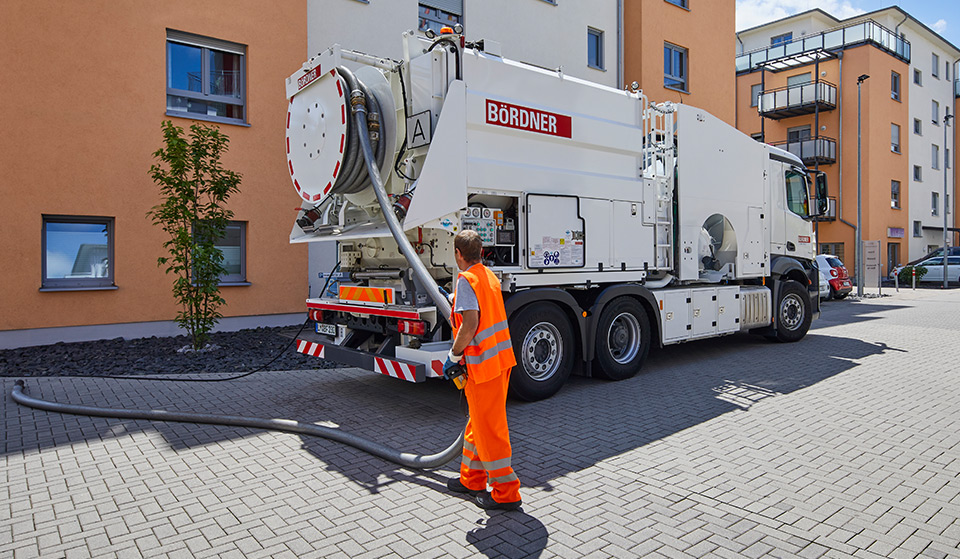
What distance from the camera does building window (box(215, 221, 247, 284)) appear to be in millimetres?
10867

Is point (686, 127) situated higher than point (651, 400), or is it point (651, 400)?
point (686, 127)

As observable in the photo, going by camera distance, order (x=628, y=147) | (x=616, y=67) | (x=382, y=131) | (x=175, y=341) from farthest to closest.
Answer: (x=616, y=67) → (x=175, y=341) → (x=628, y=147) → (x=382, y=131)

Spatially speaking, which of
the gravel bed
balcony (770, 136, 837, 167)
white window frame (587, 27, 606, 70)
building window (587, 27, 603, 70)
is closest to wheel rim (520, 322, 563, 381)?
the gravel bed

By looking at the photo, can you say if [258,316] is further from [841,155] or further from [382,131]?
[841,155]

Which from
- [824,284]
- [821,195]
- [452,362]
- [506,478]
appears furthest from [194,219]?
[824,284]

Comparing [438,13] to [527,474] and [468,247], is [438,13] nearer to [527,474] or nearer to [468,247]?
[468,247]

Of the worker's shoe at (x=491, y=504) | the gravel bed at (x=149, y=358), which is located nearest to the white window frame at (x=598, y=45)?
the gravel bed at (x=149, y=358)

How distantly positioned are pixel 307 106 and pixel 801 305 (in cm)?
843

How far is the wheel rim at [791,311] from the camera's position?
10039mm

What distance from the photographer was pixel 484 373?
373cm

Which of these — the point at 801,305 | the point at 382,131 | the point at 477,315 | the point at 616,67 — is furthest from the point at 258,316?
the point at 616,67

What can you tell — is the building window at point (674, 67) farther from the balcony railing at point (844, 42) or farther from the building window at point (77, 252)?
the building window at point (77, 252)

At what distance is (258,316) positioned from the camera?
1098 cm

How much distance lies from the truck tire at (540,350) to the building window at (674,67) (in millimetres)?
14125
